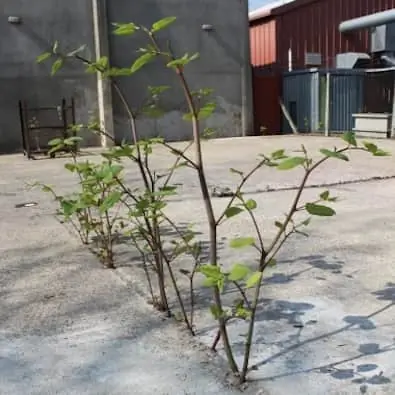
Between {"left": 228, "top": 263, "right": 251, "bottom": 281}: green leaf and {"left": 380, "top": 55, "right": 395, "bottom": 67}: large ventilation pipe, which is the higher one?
{"left": 380, "top": 55, "right": 395, "bottom": 67}: large ventilation pipe

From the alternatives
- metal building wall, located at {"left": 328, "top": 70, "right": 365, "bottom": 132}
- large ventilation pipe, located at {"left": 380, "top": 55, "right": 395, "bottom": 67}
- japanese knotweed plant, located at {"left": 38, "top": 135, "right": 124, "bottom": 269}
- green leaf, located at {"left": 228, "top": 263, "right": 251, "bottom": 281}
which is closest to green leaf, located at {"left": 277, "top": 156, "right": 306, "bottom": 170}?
green leaf, located at {"left": 228, "top": 263, "right": 251, "bottom": 281}

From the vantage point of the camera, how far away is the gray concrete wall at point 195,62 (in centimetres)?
1330

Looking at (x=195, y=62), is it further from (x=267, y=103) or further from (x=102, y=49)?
(x=267, y=103)

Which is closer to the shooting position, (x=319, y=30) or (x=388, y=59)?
(x=388, y=59)

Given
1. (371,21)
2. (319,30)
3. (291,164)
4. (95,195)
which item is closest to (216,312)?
(291,164)

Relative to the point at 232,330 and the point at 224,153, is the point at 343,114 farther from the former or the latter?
the point at 232,330

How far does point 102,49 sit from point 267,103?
4911 millimetres

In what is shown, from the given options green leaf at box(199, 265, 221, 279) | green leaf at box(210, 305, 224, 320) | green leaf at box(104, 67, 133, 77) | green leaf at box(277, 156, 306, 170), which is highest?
green leaf at box(104, 67, 133, 77)

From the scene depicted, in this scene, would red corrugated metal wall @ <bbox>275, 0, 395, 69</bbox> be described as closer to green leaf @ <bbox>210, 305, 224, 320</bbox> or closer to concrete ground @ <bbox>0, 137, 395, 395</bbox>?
concrete ground @ <bbox>0, 137, 395, 395</bbox>

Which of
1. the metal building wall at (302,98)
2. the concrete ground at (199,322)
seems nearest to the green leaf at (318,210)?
the concrete ground at (199,322)

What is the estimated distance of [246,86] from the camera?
14.6 m

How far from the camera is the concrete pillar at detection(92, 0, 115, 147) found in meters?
12.8

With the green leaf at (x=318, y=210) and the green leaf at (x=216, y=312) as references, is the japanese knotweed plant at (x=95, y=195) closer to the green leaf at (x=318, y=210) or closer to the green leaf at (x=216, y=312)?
the green leaf at (x=216, y=312)

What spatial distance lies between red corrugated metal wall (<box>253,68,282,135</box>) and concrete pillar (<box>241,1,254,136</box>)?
415 millimetres
